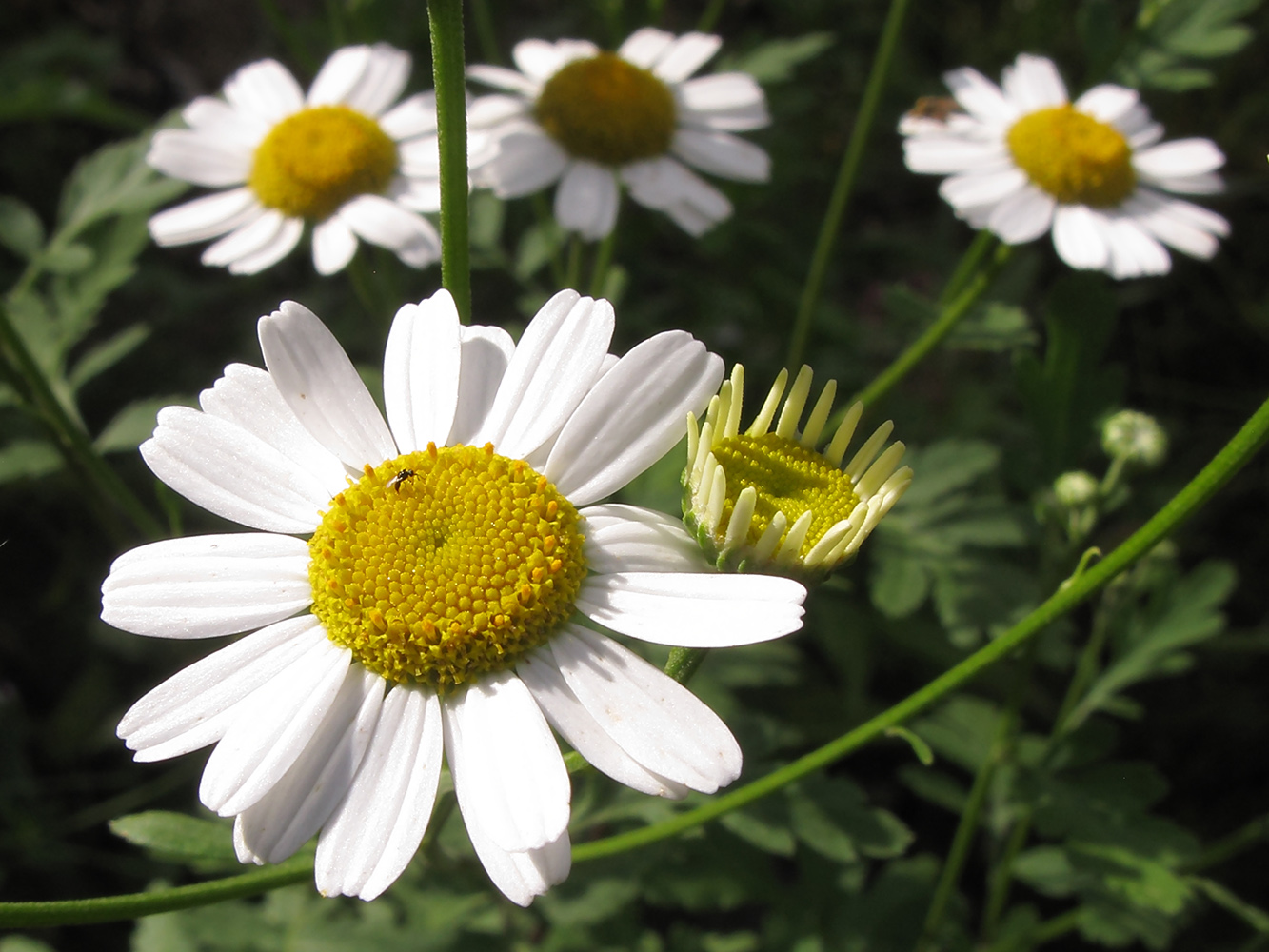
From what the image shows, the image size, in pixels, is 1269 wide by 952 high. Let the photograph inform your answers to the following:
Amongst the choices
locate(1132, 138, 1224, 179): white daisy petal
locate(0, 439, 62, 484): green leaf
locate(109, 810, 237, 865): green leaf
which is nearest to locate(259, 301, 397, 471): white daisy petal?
locate(109, 810, 237, 865): green leaf

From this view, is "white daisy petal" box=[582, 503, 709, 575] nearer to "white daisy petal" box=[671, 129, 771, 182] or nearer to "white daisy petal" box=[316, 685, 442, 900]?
"white daisy petal" box=[316, 685, 442, 900]

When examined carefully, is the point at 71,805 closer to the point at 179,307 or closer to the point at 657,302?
the point at 179,307

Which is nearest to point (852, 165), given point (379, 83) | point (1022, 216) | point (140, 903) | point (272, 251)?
point (1022, 216)

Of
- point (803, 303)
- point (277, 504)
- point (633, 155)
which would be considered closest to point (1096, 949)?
point (803, 303)

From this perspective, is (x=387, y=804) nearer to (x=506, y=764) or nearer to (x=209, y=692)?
(x=506, y=764)

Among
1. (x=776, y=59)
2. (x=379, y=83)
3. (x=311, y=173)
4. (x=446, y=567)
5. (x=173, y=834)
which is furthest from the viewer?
(x=776, y=59)

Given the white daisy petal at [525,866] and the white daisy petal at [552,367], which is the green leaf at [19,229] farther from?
the white daisy petal at [525,866]
